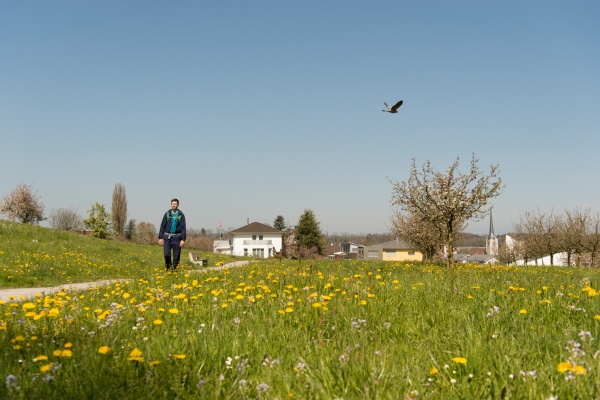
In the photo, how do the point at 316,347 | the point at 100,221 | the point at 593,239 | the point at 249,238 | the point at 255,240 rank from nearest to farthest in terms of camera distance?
the point at 316,347 → the point at 593,239 → the point at 100,221 → the point at 255,240 → the point at 249,238

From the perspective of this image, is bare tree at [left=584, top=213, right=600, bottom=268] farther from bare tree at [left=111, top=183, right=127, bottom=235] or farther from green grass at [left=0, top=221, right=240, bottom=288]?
bare tree at [left=111, top=183, right=127, bottom=235]

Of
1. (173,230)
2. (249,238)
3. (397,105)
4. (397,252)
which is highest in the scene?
(397,105)

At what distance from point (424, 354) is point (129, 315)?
113 inches

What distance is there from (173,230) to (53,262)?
13.6 ft

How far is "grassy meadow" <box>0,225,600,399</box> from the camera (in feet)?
8.95

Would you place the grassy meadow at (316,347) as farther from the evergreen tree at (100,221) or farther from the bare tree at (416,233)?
the evergreen tree at (100,221)

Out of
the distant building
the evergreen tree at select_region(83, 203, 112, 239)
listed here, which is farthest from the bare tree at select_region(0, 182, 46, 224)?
the distant building

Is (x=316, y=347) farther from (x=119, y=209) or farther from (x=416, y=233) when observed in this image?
(x=119, y=209)

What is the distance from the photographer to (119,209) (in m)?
77.9

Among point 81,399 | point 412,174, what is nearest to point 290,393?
point 81,399

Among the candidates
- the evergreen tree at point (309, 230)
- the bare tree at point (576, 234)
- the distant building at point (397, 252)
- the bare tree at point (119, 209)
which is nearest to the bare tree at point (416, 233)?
the bare tree at point (576, 234)

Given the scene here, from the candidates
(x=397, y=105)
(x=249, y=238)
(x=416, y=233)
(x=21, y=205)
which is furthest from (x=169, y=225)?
(x=249, y=238)

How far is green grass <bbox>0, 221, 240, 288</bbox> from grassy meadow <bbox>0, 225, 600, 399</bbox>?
25.4 ft

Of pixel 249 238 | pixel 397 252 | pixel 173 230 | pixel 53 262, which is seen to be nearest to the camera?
pixel 173 230
